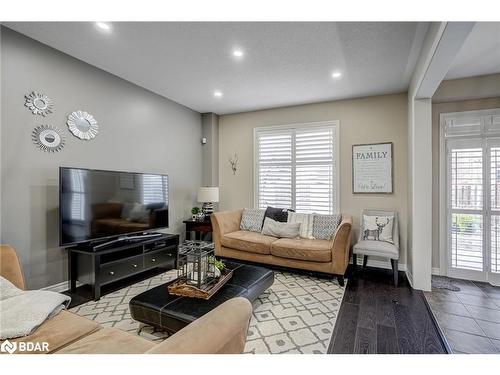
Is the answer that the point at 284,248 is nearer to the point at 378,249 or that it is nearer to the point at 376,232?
the point at 378,249

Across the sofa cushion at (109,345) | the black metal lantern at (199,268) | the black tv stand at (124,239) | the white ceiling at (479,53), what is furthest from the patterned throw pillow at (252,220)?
the white ceiling at (479,53)

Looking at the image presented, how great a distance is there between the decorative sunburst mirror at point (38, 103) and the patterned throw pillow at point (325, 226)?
147 inches

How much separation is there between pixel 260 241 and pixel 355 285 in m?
1.37

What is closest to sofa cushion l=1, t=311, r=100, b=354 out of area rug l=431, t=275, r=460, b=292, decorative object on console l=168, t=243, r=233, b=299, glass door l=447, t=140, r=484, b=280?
decorative object on console l=168, t=243, r=233, b=299

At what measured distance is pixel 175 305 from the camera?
6.44ft

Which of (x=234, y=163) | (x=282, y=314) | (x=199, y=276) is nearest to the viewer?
(x=199, y=276)

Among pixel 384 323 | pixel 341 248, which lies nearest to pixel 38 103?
pixel 341 248

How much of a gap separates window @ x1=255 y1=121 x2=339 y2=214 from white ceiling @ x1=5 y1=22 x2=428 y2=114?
79 cm

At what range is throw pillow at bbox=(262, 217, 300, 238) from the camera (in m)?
3.89

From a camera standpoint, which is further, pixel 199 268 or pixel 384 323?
pixel 384 323

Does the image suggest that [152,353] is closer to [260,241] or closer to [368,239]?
[260,241]

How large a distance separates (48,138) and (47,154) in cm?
18
